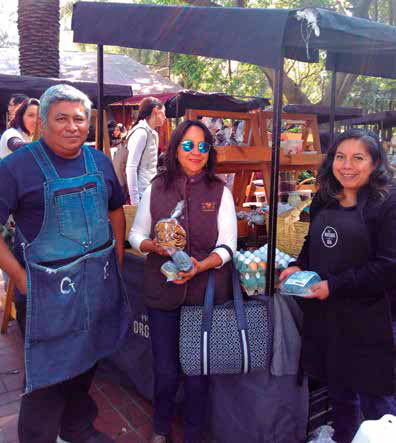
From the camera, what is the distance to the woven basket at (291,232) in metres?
3.10

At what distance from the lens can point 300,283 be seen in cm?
219

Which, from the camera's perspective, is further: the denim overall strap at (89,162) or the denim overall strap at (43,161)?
the denim overall strap at (89,162)

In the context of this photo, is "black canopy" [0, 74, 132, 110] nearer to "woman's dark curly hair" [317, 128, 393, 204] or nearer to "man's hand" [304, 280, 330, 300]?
"woman's dark curly hair" [317, 128, 393, 204]

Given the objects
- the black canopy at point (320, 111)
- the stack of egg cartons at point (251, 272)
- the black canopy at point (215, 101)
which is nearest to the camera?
the stack of egg cartons at point (251, 272)

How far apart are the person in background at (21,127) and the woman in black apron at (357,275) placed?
2917 millimetres

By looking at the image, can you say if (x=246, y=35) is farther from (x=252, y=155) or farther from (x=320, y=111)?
(x=320, y=111)

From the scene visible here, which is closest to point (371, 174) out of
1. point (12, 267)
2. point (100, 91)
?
point (12, 267)

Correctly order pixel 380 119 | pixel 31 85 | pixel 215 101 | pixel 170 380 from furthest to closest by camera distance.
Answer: pixel 380 119 < pixel 215 101 < pixel 31 85 < pixel 170 380

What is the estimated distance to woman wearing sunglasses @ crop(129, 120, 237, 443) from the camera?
2531mm

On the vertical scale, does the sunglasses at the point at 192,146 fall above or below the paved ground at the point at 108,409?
above

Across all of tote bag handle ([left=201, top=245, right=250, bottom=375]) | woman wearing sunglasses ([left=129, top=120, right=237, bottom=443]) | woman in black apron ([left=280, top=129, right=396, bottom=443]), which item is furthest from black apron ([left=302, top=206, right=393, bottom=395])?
woman wearing sunglasses ([left=129, top=120, right=237, bottom=443])

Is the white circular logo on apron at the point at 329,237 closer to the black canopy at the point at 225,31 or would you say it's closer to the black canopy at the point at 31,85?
the black canopy at the point at 225,31

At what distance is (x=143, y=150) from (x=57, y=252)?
2493 millimetres

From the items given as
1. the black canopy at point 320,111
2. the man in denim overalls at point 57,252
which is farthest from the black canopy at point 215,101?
the man in denim overalls at point 57,252
